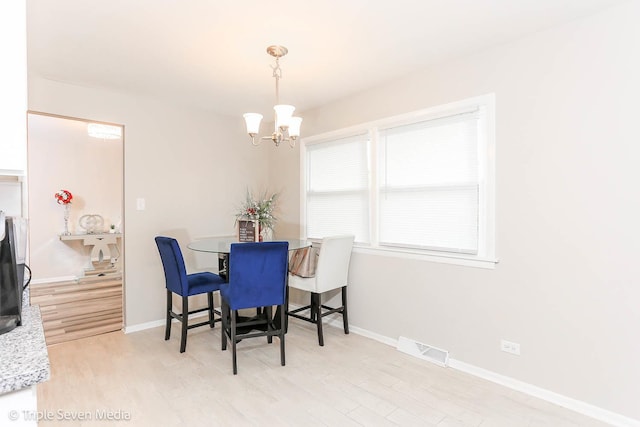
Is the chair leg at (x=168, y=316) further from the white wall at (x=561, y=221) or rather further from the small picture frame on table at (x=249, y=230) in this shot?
the white wall at (x=561, y=221)

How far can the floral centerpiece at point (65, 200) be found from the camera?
555cm

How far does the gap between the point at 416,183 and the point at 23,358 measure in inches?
105

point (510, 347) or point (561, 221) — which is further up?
point (561, 221)

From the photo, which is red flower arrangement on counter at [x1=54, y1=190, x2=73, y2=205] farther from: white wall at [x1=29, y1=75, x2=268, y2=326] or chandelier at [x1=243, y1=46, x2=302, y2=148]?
chandelier at [x1=243, y1=46, x2=302, y2=148]

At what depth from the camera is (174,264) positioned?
9.62ft

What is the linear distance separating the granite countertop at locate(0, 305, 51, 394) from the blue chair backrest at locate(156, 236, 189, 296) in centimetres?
162

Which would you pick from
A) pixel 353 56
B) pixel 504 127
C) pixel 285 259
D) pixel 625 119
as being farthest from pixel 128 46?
pixel 625 119

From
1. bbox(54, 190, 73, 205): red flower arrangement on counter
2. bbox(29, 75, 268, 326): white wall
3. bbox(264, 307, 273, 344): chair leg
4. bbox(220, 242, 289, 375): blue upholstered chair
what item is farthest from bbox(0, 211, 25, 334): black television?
bbox(54, 190, 73, 205): red flower arrangement on counter

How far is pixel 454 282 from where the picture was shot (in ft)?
8.72

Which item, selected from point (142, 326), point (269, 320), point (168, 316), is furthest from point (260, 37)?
point (142, 326)

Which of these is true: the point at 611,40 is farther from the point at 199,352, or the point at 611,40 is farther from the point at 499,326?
the point at 199,352

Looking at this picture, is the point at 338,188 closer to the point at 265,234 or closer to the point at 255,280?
the point at 265,234

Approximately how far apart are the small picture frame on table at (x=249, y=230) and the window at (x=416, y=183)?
826 millimetres

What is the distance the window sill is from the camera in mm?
2494
